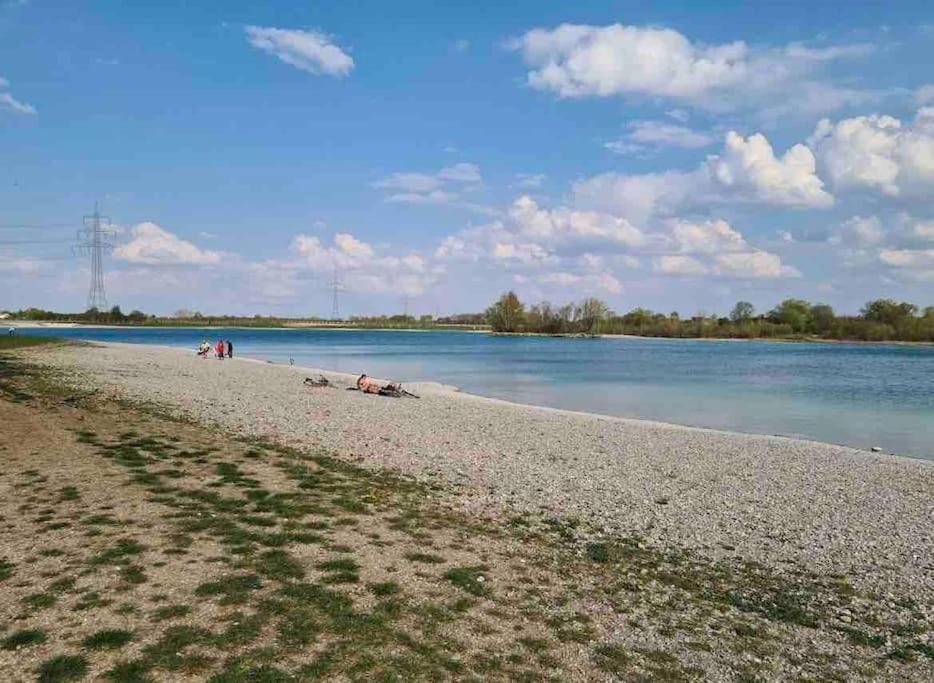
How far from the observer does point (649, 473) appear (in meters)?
14.5

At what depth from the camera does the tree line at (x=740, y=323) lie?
13950 cm

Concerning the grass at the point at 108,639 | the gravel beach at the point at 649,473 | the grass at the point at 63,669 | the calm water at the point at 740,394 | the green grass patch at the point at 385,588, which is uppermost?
the grass at the point at 108,639

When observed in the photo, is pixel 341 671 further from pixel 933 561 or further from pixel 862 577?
pixel 933 561

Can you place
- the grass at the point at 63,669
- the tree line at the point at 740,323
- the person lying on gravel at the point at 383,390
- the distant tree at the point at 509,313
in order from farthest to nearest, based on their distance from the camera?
the distant tree at the point at 509,313, the tree line at the point at 740,323, the person lying on gravel at the point at 383,390, the grass at the point at 63,669

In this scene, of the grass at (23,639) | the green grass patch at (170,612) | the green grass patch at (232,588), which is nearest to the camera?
the grass at (23,639)

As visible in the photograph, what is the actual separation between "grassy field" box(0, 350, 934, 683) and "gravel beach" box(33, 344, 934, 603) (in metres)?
1.00

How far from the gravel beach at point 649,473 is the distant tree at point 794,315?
154979 millimetres

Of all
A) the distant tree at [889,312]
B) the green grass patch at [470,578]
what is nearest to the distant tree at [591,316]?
the distant tree at [889,312]

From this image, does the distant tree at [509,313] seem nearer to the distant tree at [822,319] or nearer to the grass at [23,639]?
the distant tree at [822,319]

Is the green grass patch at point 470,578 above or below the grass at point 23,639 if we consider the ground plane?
below

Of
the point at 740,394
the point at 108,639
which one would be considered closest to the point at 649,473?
the point at 108,639

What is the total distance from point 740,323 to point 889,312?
3376 cm

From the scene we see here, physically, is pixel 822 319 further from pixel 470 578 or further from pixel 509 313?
pixel 470 578

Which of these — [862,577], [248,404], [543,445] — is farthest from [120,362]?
[862,577]
